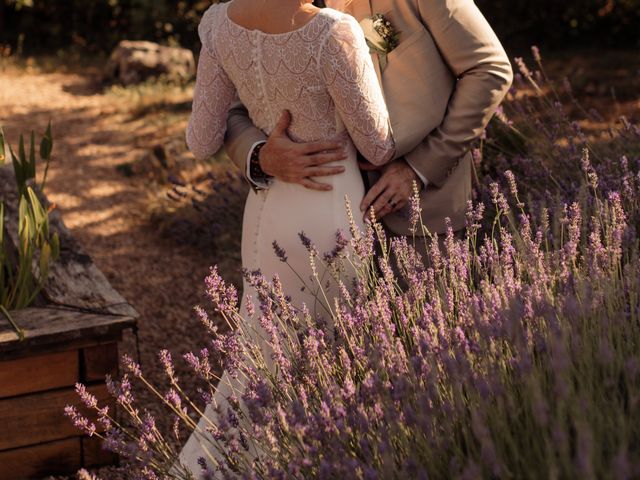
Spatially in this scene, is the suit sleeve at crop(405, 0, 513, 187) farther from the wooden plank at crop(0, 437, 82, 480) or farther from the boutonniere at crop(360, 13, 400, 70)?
the wooden plank at crop(0, 437, 82, 480)

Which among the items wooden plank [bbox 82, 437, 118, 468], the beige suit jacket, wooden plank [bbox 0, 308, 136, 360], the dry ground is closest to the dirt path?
the dry ground

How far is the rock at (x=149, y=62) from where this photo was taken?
874 centimetres

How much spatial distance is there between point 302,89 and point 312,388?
79 centimetres

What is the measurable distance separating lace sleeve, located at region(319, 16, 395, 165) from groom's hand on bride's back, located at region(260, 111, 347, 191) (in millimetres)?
86

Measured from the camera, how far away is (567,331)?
6.34ft

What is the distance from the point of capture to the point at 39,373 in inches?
122

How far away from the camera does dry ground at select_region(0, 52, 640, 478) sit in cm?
490

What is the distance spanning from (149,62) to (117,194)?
2748mm

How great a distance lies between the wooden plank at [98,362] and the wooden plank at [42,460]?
0.81 feet

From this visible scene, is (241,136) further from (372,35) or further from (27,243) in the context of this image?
(27,243)

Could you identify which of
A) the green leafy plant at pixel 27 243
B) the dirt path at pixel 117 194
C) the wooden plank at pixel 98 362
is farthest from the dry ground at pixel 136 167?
the green leafy plant at pixel 27 243

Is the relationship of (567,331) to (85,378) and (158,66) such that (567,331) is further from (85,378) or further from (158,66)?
(158,66)

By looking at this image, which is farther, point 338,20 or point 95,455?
point 95,455

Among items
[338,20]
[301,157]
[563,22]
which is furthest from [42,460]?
[563,22]
